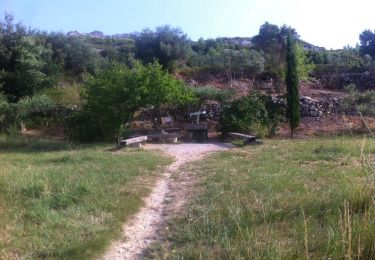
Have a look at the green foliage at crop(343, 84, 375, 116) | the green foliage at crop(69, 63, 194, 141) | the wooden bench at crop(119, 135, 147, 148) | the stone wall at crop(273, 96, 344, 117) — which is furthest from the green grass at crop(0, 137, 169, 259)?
the green foliage at crop(343, 84, 375, 116)

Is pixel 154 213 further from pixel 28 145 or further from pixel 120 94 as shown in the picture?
pixel 28 145

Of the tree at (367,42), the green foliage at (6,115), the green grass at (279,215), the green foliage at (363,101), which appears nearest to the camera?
the green grass at (279,215)

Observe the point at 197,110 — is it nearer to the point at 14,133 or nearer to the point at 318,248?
the point at 14,133

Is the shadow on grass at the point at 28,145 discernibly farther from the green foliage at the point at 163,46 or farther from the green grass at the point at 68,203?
the green foliage at the point at 163,46

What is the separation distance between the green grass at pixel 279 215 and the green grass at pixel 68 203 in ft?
2.96

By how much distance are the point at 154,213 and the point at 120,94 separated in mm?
9969

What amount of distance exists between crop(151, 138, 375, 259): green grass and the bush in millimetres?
8074

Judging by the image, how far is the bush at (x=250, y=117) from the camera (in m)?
18.0

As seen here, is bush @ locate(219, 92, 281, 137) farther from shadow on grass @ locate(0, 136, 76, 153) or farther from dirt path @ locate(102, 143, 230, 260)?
dirt path @ locate(102, 143, 230, 260)

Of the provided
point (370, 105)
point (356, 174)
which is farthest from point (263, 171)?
point (370, 105)

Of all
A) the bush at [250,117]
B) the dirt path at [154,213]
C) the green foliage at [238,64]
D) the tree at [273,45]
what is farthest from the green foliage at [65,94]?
the dirt path at [154,213]

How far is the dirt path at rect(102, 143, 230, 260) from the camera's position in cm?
531

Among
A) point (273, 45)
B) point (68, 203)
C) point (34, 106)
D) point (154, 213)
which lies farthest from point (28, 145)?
point (273, 45)

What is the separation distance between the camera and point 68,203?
696 cm
